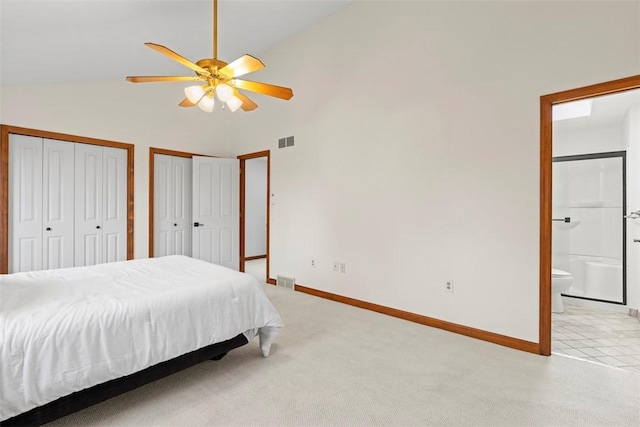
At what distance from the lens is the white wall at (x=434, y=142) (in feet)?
8.62

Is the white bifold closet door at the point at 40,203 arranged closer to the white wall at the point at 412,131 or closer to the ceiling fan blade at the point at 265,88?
the white wall at the point at 412,131

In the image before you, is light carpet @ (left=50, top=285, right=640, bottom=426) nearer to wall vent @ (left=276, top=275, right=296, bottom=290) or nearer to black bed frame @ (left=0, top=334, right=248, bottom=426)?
black bed frame @ (left=0, top=334, right=248, bottom=426)

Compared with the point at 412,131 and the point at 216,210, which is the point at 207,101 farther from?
the point at 216,210

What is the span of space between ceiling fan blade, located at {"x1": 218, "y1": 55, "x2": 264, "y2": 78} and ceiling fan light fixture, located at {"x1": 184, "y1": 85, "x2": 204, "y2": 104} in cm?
33

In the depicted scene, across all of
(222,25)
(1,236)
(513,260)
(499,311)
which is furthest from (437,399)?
(1,236)

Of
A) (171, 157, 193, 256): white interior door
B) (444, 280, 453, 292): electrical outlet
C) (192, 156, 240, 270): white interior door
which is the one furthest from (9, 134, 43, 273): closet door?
(444, 280, 453, 292): electrical outlet

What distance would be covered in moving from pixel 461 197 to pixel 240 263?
4.01 metres

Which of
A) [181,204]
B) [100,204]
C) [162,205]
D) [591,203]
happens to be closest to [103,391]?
[100,204]

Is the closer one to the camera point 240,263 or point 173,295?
point 173,295

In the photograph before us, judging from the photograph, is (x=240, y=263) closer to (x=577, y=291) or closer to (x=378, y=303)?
(x=378, y=303)

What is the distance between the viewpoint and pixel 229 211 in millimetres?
5555

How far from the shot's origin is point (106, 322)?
1.69m

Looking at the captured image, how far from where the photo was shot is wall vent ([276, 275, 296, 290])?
4664 millimetres

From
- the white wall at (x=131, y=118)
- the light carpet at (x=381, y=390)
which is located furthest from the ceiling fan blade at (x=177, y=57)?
the white wall at (x=131, y=118)
